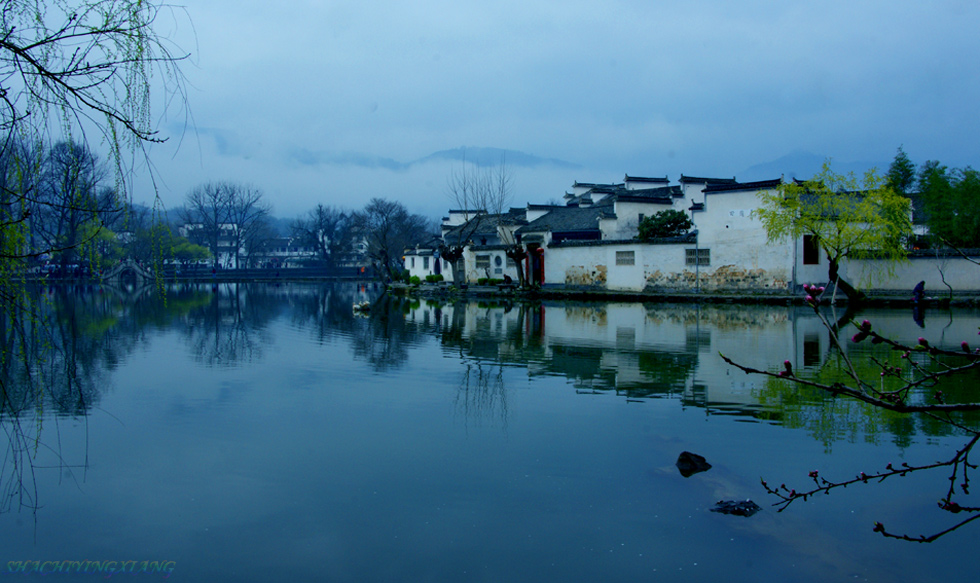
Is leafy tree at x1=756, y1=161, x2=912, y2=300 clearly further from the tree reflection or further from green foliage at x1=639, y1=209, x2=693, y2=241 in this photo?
the tree reflection

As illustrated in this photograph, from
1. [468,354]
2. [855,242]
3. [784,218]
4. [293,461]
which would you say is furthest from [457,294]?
[293,461]

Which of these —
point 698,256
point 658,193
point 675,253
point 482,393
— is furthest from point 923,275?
point 482,393

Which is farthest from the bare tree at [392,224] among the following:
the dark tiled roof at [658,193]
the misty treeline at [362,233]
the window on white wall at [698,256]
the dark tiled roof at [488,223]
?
the window on white wall at [698,256]

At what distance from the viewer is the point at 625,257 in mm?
29125

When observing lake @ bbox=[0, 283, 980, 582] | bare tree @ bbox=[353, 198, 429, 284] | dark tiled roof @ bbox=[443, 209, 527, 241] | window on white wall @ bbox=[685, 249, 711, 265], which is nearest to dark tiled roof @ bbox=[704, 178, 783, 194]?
window on white wall @ bbox=[685, 249, 711, 265]

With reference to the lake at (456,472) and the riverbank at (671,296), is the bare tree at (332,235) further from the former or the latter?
the lake at (456,472)

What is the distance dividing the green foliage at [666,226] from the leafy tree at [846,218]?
19.4 ft

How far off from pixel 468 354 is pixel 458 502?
7.37m

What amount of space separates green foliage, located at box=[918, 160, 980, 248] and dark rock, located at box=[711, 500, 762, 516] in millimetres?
21648

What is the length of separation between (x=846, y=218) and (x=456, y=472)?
753 inches

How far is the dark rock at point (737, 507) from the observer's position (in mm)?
5059

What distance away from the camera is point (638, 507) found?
17.0ft

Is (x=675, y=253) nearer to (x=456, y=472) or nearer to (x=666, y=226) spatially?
(x=666, y=226)

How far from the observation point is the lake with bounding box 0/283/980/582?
176 inches
